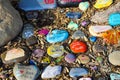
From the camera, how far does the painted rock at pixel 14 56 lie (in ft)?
7.77

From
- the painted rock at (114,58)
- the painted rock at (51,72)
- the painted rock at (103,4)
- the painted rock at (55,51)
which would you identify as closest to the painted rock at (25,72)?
the painted rock at (51,72)

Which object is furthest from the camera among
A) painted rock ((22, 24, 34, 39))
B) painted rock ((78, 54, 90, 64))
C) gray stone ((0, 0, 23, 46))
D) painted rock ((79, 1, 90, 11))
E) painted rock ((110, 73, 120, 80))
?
painted rock ((79, 1, 90, 11))

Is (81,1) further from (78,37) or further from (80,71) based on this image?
(80,71)

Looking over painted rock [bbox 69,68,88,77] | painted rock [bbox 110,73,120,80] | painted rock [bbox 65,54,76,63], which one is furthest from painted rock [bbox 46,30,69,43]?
painted rock [bbox 110,73,120,80]

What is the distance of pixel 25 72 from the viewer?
2.28 m

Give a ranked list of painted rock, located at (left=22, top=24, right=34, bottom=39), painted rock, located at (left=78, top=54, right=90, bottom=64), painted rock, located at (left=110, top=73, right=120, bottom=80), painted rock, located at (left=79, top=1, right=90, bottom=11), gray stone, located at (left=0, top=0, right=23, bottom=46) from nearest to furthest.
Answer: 1. painted rock, located at (left=110, top=73, right=120, bottom=80)
2. painted rock, located at (left=78, top=54, right=90, bottom=64)
3. gray stone, located at (left=0, top=0, right=23, bottom=46)
4. painted rock, located at (left=22, top=24, right=34, bottom=39)
5. painted rock, located at (left=79, top=1, right=90, bottom=11)

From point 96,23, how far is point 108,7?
18 centimetres

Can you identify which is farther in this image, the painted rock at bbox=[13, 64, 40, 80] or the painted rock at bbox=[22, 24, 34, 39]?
the painted rock at bbox=[22, 24, 34, 39]

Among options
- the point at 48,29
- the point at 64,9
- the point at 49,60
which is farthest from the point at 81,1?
the point at 49,60

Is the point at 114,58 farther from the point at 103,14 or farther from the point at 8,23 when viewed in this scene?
the point at 8,23

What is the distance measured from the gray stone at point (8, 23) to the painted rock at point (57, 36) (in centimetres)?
23

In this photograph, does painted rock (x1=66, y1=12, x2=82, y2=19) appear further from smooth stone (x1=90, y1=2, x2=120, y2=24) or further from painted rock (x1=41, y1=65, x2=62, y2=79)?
painted rock (x1=41, y1=65, x2=62, y2=79)

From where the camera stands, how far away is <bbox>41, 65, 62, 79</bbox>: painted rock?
7.49 feet

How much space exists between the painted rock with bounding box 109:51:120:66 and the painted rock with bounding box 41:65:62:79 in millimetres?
326
